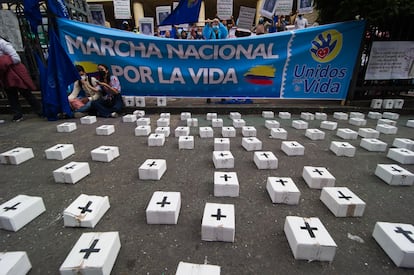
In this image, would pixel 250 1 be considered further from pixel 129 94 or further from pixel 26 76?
pixel 26 76

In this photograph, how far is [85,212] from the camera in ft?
5.79

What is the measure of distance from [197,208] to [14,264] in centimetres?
129

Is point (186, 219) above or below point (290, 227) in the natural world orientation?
below

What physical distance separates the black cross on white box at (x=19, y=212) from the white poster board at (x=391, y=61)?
7358mm

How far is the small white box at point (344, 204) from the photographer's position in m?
1.80

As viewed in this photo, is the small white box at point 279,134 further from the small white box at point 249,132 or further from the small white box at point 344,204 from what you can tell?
the small white box at point 344,204

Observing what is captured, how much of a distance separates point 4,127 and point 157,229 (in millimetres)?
5228

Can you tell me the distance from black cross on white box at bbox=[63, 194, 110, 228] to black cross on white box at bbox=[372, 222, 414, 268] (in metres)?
2.24

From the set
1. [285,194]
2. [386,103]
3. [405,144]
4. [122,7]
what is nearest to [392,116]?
[386,103]

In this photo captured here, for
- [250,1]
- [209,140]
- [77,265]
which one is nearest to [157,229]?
[77,265]

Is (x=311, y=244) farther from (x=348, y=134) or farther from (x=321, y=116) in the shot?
(x=321, y=116)

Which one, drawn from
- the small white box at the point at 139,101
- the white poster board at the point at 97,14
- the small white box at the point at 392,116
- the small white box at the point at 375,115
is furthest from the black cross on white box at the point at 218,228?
the white poster board at the point at 97,14

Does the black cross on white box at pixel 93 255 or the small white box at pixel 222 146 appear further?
the small white box at pixel 222 146

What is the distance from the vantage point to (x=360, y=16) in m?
5.20
